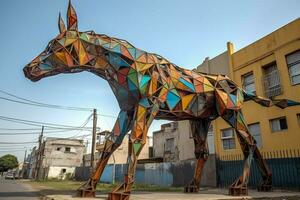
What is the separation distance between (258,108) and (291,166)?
4.41 metres

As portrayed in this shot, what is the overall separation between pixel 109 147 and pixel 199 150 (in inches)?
163

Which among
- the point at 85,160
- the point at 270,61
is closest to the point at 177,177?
the point at 270,61

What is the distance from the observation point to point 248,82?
1838cm

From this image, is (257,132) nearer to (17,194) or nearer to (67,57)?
(67,57)

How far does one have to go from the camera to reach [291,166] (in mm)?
13445

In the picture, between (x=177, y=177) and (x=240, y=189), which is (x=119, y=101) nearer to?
(x=240, y=189)

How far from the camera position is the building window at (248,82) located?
18.0 m

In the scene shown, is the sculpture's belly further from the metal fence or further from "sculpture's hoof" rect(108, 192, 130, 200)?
the metal fence

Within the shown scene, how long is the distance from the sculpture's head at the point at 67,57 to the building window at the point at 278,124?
10808 mm

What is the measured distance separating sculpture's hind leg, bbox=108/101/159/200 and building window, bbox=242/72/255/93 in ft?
35.4

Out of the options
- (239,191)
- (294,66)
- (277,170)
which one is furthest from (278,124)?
(239,191)

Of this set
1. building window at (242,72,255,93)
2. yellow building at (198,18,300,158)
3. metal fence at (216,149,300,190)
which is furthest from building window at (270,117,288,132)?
building window at (242,72,255,93)

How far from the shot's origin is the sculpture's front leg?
29.5ft

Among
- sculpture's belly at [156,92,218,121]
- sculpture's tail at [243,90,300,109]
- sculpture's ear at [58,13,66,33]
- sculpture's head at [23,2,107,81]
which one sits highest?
sculpture's ear at [58,13,66,33]
